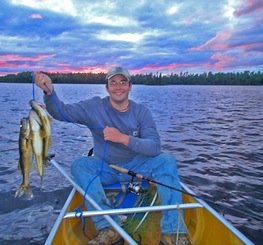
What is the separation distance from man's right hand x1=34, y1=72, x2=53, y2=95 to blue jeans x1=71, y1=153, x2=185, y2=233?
1307mm

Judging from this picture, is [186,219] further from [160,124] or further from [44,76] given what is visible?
[160,124]

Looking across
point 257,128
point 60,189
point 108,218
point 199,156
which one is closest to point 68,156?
point 60,189

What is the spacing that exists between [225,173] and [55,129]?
12.8 meters

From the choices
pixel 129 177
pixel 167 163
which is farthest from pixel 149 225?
pixel 167 163

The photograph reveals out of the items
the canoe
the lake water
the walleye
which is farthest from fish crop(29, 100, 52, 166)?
the lake water

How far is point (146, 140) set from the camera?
5703 millimetres

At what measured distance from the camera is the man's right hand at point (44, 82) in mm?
4995

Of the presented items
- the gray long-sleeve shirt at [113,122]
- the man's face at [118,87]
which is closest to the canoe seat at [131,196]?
the gray long-sleeve shirt at [113,122]

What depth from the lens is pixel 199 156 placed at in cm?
1379

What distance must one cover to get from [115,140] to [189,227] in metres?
2.09

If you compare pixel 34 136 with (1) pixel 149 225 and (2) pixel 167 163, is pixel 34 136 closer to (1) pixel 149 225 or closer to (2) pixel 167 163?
(2) pixel 167 163

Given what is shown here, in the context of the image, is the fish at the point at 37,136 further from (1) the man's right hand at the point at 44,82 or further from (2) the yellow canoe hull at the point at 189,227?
(2) the yellow canoe hull at the point at 189,227

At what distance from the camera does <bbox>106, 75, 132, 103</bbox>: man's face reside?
5953mm

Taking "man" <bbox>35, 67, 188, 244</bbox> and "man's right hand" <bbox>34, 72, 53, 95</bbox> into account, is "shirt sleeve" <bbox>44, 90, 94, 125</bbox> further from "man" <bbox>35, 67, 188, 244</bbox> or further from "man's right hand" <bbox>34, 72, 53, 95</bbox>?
"man's right hand" <bbox>34, 72, 53, 95</bbox>
